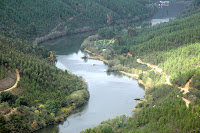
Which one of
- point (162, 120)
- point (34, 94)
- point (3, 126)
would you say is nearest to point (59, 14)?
point (34, 94)

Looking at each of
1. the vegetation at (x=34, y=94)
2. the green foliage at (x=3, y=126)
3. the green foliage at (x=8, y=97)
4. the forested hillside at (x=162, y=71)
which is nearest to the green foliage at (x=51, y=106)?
the vegetation at (x=34, y=94)

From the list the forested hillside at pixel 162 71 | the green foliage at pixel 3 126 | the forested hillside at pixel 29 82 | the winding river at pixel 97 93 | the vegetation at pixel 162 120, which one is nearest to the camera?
the vegetation at pixel 162 120

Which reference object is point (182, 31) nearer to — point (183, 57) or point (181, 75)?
point (183, 57)

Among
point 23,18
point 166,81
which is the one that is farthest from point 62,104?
point 23,18

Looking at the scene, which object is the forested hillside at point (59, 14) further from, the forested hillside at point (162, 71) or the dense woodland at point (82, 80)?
the forested hillside at point (162, 71)

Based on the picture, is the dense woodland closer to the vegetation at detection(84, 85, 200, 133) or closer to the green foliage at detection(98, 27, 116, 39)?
the vegetation at detection(84, 85, 200, 133)

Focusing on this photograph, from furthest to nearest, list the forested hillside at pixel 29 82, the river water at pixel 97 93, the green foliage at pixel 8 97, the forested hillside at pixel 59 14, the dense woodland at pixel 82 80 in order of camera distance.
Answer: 1. the forested hillside at pixel 59 14
2. the river water at pixel 97 93
3. the green foliage at pixel 8 97
4. the forested hillside at pixel 29 82
5. the dense woodland at pixel 82 80

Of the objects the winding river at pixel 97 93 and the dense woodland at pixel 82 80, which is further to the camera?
the winding river at pixel 97 93
